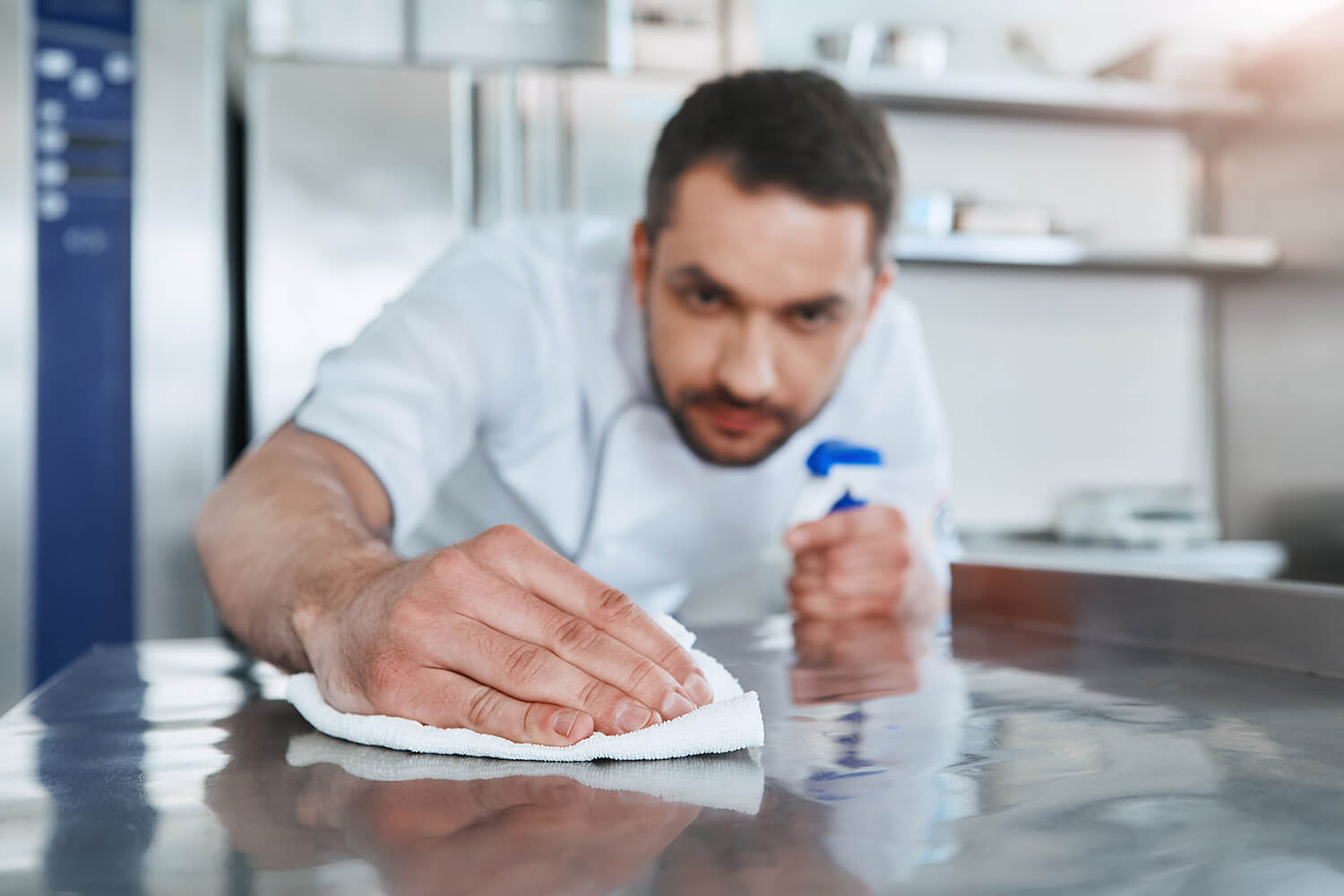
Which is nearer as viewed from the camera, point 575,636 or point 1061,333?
point 575,636

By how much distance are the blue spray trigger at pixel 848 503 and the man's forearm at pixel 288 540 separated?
445mm

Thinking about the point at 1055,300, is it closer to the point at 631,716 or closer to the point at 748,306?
the point at 748,306

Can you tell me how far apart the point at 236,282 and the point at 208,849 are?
206cm

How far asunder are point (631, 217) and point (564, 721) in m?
1.81

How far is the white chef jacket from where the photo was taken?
3.81 feet

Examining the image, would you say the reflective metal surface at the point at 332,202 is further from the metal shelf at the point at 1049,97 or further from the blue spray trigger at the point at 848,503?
the blue spray trigger at the point at 848,503

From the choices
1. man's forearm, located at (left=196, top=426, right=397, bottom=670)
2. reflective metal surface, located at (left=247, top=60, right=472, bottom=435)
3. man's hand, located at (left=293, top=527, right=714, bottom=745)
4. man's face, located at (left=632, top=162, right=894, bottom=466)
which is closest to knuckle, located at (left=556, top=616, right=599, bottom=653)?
man's hand, located at (left=293, top=527, right=714, bottom=745)

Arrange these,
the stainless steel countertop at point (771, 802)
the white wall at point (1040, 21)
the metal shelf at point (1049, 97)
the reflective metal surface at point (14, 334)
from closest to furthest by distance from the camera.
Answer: the stainless steel countertop at point (771, 802) → the reflective metal surface at point (14, 334) → the metal shelf at point (1049, 97) → the white wall at point (1040, 21)

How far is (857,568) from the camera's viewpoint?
1072 millimetres

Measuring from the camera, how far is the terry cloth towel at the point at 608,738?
1.57 feet

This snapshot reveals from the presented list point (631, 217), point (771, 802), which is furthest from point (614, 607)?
point (631, 217)

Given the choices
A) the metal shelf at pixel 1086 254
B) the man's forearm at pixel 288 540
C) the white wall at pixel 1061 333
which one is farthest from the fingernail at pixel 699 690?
the white wall at pixel 1061 333

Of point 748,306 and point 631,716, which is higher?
point 748,306

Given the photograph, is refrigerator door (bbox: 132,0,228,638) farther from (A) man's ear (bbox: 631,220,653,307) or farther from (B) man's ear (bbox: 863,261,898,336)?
(B) man's ear (bbox: 863,261,898,336)
